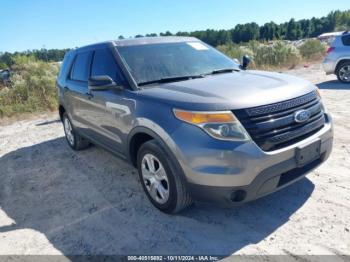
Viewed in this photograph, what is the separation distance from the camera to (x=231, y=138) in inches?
104

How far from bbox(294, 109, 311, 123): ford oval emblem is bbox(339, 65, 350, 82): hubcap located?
26.6ft

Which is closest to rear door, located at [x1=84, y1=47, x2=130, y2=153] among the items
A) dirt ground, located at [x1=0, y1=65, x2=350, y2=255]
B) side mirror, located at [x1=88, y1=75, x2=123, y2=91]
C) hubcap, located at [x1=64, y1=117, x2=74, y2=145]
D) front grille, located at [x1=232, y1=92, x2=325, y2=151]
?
side mirror, located at [x1=88, y1=75, x2=123, y2=91]

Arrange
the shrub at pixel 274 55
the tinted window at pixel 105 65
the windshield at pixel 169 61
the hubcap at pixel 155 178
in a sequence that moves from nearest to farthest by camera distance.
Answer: the hubcap at pixel 155 178
the windshield at pixel 169 61
the tinted window at pixel 105 65
the shrub at pixel 274 55

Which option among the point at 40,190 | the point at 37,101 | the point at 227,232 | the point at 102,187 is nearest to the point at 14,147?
the point at 40,190

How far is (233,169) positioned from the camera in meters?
2.64

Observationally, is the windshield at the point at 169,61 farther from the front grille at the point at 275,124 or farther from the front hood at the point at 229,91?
the front grille at the point at 275,124

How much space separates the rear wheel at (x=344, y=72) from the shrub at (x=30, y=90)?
934cm

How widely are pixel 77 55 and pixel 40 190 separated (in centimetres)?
225

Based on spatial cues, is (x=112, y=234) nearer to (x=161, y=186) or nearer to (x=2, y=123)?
(x=161, y=186)

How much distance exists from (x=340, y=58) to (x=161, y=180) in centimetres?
885

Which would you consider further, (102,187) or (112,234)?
(102,187)

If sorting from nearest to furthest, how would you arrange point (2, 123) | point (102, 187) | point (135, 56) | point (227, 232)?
point (227, 232) < point (135, 56) < point (102, 187) < point (2, 123)

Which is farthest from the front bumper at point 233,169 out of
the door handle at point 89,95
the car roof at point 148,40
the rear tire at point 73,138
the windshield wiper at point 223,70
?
the rear tire at point 73,138

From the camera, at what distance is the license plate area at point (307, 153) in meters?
2.85
